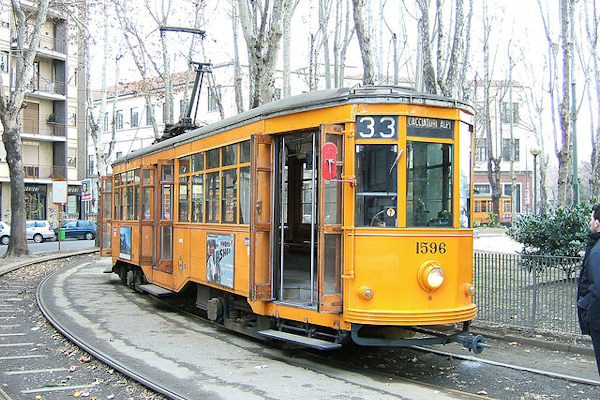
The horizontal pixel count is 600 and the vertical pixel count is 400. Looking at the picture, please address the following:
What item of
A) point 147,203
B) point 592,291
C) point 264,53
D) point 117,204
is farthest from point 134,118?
point 592,291

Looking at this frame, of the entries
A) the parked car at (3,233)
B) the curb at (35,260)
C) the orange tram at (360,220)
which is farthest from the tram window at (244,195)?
the parked car at (3,233)

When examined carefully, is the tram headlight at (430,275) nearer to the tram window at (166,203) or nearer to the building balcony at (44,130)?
the tram window at (166,203)

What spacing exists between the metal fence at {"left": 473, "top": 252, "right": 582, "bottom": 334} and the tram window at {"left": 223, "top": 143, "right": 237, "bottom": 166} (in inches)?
171

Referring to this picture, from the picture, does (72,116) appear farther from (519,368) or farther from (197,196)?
(519,368)

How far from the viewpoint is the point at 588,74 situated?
27.0 m

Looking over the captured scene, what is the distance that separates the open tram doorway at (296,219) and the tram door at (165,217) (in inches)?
100

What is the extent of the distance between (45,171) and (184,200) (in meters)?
35.3

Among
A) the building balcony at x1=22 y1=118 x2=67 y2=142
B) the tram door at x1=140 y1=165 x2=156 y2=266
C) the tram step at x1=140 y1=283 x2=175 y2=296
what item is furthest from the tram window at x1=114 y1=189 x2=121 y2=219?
the building balcony at x1=22 y1=118 x2=67 y2=142

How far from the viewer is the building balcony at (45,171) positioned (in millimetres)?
41531

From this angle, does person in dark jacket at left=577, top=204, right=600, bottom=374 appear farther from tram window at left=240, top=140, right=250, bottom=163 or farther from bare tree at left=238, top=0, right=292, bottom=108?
bare tree at left=238, top=0, right=292, bottom=108

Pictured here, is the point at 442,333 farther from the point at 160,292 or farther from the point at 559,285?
the point at 160,292

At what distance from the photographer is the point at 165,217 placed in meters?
11.5

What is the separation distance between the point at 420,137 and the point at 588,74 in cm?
2349

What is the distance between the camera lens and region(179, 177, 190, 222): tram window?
1037cm
